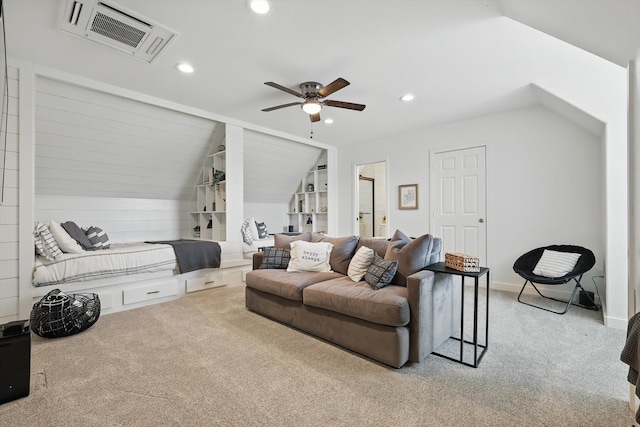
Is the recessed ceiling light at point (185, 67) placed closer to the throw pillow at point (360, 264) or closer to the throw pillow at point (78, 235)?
the throw pillow at point (78, 235)

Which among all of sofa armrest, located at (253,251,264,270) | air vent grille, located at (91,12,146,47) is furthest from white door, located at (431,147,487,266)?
air vent grille, located at (91,12,146,47)

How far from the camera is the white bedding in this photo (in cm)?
293

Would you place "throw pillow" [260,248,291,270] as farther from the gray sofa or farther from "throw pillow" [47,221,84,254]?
"throw pillow" [47,221,84,254]

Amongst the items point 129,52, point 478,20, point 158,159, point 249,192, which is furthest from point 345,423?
point 249,192

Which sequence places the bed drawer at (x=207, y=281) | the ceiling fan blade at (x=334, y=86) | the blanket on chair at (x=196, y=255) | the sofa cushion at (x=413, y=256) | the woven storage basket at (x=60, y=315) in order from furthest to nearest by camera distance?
1. the bed drawer at (x=207, y=281)
2. the blanket on chair at (x=196, y=255)
3. the ceiling fan blade at (x=334, y=86)
4. the woven storage basket at (x=60, y=315)
5. the sofa cushion at (x=413, y=256)

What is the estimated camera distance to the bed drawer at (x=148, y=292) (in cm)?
343

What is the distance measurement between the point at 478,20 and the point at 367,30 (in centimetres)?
82

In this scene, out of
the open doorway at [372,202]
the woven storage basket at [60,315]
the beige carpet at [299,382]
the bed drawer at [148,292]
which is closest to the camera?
the beige carpet at [299,382]

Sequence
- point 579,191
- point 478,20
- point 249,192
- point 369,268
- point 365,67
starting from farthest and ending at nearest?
point 249,192
point 579,191
point 365,67
point 369,268
point 478,20

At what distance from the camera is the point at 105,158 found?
3.99 m

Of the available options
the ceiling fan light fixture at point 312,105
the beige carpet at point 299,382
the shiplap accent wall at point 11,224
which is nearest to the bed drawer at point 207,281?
the beige carpet at point 299,382

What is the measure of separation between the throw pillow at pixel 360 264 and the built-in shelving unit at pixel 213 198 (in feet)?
8.08

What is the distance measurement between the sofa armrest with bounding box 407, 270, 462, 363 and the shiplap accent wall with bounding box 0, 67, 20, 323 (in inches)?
142

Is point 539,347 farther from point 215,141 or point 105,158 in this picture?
point 105,158
